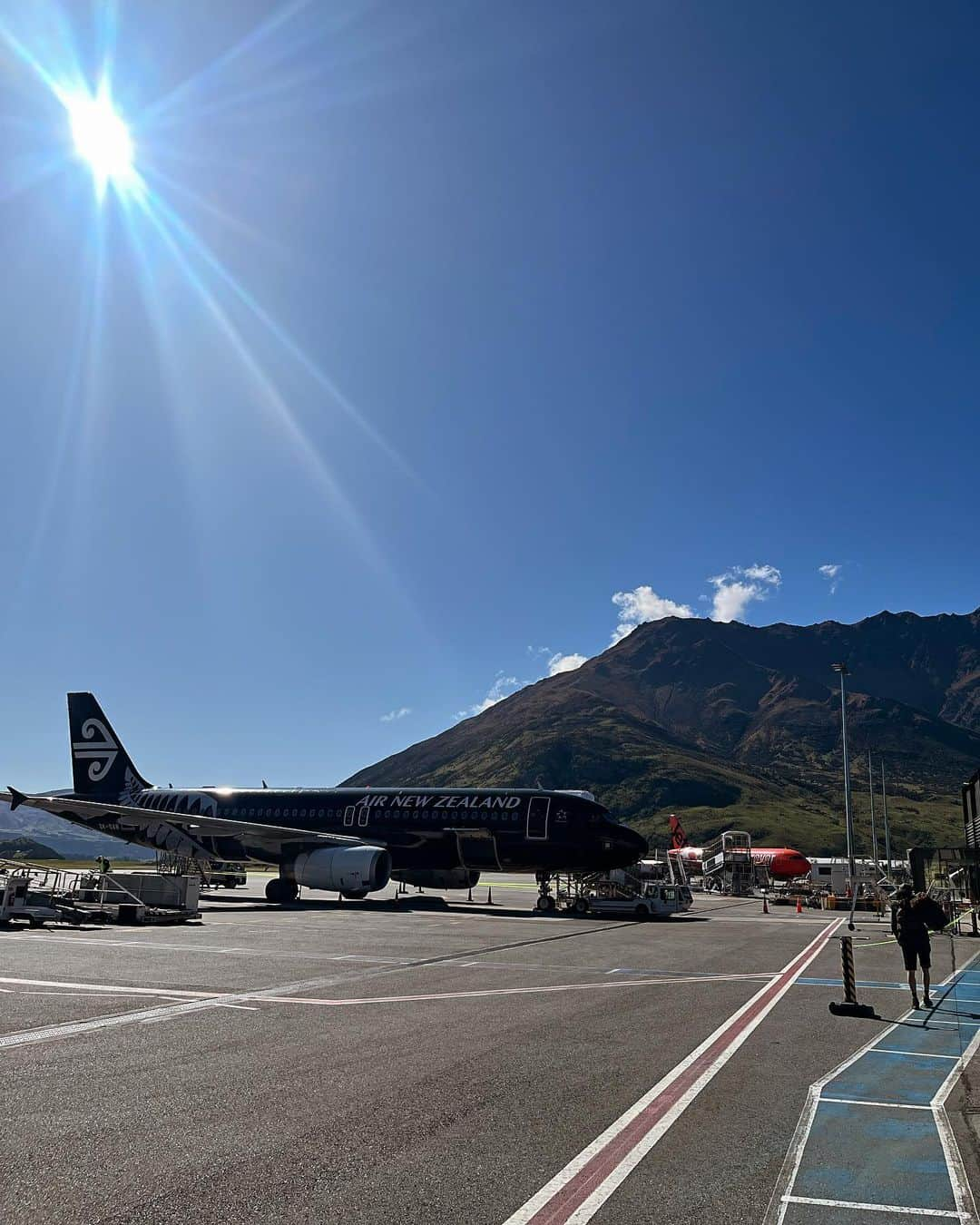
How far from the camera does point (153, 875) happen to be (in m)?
31.2

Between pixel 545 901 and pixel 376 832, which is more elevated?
pixel 376 832

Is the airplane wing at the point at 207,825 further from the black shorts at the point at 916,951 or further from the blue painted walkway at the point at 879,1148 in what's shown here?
the blue painted walkway at the point at 879,1148

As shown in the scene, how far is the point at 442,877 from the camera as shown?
140ft

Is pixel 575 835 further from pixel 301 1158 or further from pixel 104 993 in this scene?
pixel 301 1158

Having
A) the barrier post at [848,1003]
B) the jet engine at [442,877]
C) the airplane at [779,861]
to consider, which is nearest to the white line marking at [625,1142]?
the barrier post at [848,1003]

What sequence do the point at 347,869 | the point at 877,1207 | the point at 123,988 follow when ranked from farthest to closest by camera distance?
the point at 347,869, the point at 123,988, the point at 877,1207

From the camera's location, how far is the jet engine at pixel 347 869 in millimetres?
37844

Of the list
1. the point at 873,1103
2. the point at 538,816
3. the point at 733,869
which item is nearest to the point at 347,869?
the point at 538,816

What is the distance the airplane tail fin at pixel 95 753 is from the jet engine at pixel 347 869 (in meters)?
18.3

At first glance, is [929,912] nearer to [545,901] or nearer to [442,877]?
[545,901]

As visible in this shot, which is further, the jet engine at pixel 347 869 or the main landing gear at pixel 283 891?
the main landing gear at pixel 283 891

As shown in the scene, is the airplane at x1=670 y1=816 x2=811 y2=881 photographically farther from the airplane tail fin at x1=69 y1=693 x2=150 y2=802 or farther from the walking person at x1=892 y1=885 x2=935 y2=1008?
the walking person at x1=892 y1=885 x2=935 y2=1008

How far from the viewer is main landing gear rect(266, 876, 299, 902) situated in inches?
1618

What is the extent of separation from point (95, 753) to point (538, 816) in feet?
98.3
